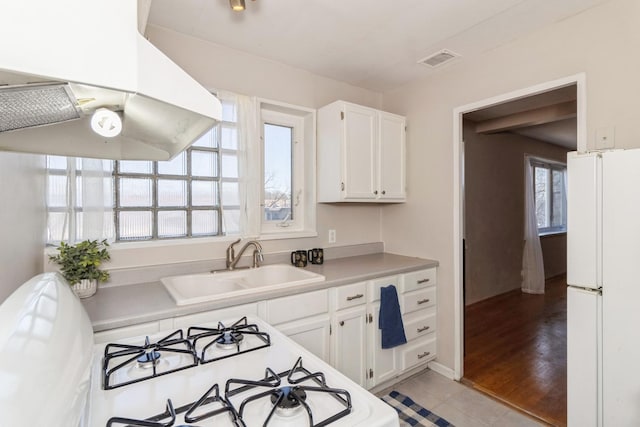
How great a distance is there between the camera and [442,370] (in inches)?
98.6

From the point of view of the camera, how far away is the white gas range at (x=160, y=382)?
0.57 meters

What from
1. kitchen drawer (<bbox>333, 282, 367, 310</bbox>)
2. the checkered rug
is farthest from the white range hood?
the checkered rug

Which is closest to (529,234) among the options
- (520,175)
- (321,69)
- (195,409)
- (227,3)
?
(520,175)

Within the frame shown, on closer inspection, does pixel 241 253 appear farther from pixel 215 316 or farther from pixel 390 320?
pixel 390 320

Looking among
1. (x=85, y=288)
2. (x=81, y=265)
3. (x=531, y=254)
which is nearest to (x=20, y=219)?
(x=81, y=265)

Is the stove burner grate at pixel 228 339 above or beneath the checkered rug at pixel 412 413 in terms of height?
above

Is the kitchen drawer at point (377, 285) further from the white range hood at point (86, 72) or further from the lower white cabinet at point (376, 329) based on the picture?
the white range hood at point (86, 72)

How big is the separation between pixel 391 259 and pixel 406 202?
53cm

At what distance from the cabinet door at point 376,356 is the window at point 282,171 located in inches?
36.7

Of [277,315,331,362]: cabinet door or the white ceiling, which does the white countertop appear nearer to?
[277,315,331,362]: cabinet door

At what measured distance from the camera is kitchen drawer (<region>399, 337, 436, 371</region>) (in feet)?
7.66

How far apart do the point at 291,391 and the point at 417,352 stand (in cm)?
193

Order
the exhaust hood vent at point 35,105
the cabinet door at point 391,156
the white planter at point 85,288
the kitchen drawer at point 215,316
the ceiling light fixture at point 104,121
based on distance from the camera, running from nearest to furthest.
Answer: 1. the exhaust hood vent at point 35,105
2. the ceiling light fixture at point 104,121
3. the kitchen drawer at point 215,316
4. the white planter at point 85,288
5. the cabinet door at point 391,156

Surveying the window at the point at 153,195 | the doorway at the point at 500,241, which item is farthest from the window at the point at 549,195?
the window at the point at 153,195
